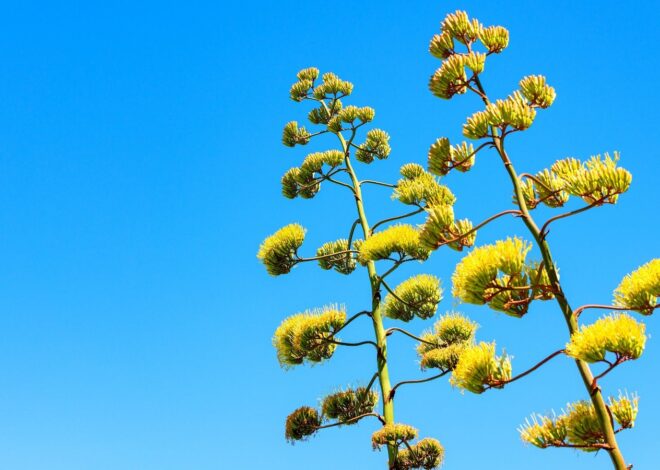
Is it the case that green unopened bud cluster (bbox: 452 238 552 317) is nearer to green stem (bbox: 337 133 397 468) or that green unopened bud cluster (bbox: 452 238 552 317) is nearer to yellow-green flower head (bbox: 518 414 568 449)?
yellow-green flower head (bbox: 518 414 568 449)

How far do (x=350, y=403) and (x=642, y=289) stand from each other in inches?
142

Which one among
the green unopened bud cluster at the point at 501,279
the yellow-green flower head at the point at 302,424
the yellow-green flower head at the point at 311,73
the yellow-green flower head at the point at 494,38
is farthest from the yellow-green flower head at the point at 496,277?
the yellow-green flower head at the point at 311,73

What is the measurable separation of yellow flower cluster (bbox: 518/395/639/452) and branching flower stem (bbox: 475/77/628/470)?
0.26 ft

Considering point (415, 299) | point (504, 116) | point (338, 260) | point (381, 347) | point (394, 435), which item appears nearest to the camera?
point (504, 116)

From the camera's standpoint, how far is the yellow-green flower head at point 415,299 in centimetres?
659

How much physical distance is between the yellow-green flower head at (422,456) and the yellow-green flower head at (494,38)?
3.53 m

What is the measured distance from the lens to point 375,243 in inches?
247

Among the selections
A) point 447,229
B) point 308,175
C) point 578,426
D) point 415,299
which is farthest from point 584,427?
point 308,175

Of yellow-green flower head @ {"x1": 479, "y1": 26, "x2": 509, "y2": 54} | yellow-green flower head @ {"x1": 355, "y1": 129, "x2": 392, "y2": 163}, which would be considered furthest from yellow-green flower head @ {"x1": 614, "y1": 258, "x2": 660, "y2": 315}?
yellow-green flower head @ {"x1": 355, "y1": 129, "x2": 392, "y2": 163}

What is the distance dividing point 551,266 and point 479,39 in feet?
5.17

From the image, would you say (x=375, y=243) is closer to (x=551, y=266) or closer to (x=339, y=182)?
(x=339, y=182)

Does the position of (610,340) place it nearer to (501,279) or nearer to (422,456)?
(501,279)

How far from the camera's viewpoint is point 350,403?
6520 millimetres

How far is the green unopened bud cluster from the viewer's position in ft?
11.6
